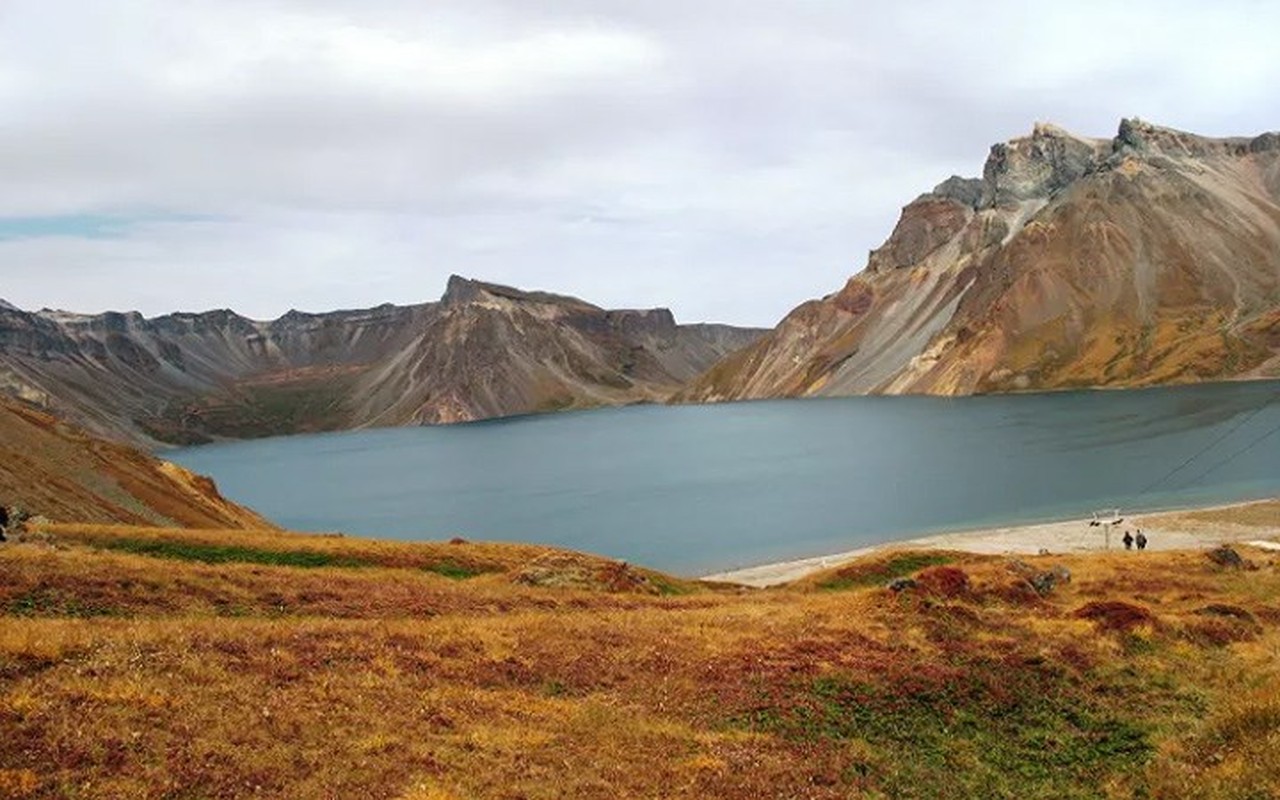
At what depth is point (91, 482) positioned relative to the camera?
70250 mm

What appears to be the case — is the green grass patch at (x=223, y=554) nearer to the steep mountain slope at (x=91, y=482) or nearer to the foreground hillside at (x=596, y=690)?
the foreground hillside at (x=596, y=690)

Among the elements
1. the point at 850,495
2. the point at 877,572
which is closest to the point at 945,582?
the point at 877,572

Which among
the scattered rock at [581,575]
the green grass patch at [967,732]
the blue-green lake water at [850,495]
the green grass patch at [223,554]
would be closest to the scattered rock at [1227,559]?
the scattered rock at [581,575]

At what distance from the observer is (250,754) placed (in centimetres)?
1808

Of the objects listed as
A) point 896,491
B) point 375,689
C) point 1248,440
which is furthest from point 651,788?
point 1248,440

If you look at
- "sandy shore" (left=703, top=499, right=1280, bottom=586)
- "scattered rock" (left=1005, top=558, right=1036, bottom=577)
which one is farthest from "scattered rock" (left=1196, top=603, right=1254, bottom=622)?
"sandy shore" (left=703, top=499, right=1280, bottom=586)

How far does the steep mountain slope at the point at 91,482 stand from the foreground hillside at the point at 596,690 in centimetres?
1948

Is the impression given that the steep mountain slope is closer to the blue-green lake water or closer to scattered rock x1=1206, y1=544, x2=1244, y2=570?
the blue-green lake water

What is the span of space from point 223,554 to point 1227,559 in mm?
56835

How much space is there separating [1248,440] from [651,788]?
165m

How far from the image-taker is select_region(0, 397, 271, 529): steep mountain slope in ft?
194

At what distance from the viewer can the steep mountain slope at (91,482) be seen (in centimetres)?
5928

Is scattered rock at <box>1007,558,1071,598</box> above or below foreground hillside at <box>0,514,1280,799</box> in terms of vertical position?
below

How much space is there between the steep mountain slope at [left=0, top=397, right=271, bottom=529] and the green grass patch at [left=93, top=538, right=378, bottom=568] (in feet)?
44.2
